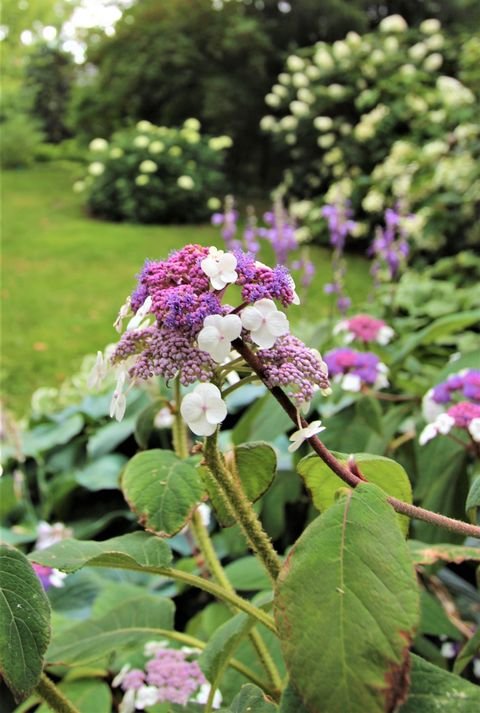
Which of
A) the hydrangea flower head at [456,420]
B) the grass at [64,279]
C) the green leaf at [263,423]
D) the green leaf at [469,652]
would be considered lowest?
the green leaf at [469,652]

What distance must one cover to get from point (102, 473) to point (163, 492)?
44.1 inches

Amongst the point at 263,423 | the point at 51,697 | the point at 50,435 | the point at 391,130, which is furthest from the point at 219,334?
the point at 391,130

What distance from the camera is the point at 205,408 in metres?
0.44

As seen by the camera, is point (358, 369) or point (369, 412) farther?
point (358, 369)

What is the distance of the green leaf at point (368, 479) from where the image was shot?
521 millimetres

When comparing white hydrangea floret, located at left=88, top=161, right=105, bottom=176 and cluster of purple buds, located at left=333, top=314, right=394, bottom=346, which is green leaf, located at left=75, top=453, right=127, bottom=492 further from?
white hydrangea floret, located at left=88, top=161, right=105, bottom=176

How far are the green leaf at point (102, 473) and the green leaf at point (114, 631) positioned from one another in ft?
2.52

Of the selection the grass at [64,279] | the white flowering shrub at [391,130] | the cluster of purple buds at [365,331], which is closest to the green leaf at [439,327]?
the cluster of purple buds at [365,331]

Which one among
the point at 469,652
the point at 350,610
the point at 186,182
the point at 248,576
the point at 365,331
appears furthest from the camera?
the point at 186,182

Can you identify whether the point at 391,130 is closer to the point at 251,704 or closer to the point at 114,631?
the point at 114,631

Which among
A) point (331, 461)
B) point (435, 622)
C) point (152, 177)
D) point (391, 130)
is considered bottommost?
point (435, 622)

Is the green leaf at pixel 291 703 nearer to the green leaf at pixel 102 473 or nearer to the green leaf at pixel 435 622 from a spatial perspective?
the green leaf at pixel 435 622

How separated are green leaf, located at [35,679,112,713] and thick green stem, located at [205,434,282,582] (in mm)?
490

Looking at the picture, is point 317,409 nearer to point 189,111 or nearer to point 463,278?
point 463,278
